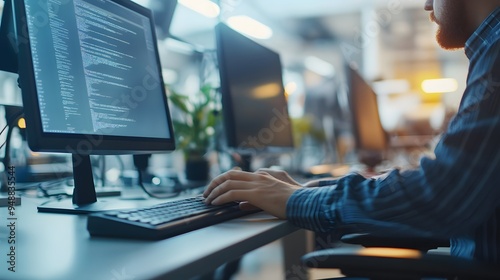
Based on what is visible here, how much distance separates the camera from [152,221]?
0.69 meters

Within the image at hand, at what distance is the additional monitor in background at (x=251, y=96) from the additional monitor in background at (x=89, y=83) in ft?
0.74

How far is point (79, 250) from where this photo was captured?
2.01 feet

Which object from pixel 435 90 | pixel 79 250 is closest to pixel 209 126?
pixel 79 250

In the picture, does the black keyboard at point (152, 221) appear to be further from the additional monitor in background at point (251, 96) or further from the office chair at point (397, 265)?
the additional monitor in background at point (251, 96)

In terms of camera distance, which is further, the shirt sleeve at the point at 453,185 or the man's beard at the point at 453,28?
the man's beard at the point at 453,28

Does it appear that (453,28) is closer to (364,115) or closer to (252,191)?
(252,191)

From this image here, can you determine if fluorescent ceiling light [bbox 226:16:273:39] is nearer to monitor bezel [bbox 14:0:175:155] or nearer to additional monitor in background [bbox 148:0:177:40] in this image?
additional monitor in background [bbox 148:0:177:40]

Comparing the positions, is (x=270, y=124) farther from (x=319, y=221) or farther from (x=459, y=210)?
(x=459, y=210)

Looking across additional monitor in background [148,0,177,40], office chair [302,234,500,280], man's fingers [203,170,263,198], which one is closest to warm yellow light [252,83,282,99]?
additional monitor in background [148,0,177,40]

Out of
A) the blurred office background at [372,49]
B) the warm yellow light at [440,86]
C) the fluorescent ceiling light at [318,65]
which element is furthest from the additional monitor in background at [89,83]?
the fluorescent ceiling light at [318,65]

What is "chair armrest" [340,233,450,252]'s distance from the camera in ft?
3.25

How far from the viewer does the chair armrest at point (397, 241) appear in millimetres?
→ 991

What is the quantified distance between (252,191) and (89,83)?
0.42 metres

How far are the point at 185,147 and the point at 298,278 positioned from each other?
73 cm
